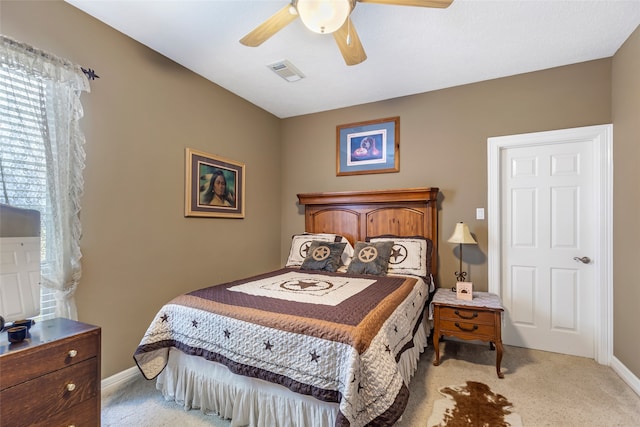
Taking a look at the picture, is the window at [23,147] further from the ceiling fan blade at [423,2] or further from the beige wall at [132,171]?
the ceiling fan blade at [423,2]

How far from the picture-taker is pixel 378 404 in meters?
1.36

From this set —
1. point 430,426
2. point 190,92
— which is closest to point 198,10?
point 190,92

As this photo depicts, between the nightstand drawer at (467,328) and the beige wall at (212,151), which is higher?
the beige wall at (212,151)

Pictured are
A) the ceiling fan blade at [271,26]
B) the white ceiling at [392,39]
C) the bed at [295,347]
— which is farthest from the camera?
the white ceiling at [392,39]

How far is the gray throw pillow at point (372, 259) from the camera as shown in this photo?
285cm

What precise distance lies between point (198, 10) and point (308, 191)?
235 cm

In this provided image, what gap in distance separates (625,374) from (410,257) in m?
1.78

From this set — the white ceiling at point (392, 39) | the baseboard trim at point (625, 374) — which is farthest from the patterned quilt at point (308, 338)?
the white ceiling at point (392, 39)

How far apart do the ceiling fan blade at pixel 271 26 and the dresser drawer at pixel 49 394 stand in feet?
6.66

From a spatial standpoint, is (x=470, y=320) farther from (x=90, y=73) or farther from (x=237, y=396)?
(x=90, y=73)

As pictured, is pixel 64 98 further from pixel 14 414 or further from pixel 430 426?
pixel 430 426

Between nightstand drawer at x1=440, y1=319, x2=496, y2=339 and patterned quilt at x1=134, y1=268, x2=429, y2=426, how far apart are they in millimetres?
371

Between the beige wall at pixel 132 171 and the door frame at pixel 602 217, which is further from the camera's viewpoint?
the door frame at pixel 602 217

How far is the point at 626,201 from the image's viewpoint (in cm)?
229
